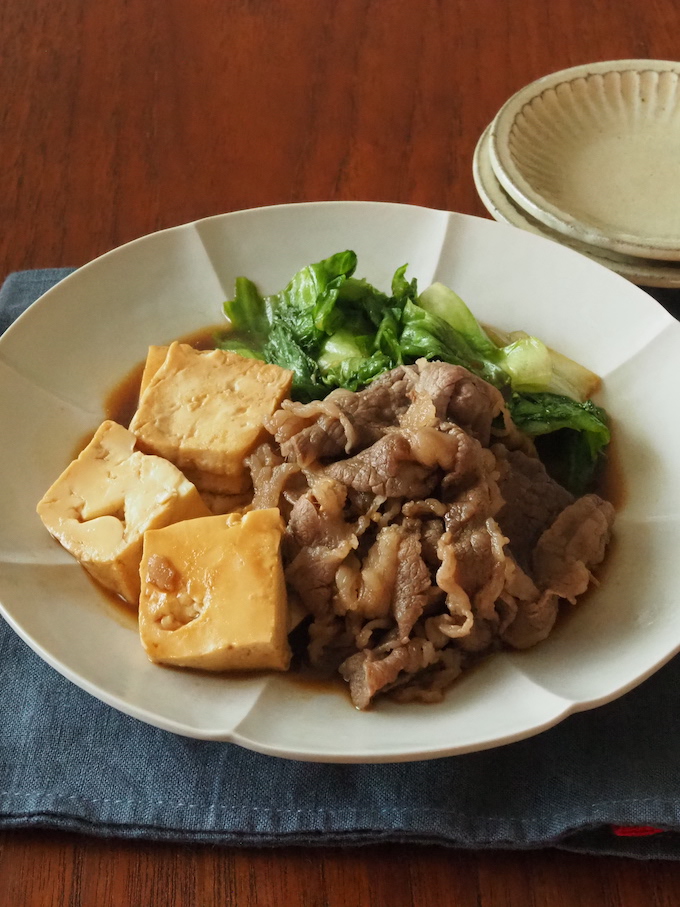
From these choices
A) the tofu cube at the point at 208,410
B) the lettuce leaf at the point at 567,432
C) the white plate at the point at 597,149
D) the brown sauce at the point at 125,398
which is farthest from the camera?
the white plate at the point at 597,149

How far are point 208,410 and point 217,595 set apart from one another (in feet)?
2.62

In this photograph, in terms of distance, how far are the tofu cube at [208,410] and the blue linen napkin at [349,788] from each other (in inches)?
32.3

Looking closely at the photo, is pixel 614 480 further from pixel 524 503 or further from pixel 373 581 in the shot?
pixel 373 581

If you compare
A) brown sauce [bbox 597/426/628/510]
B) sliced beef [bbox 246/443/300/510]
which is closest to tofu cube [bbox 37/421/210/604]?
sliced beef [bbox 246/443/300/510]

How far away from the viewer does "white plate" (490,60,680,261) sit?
3.43 meters

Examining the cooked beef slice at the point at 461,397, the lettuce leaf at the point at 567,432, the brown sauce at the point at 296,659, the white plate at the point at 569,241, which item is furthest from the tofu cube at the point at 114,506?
the white plate at the point at 569,241

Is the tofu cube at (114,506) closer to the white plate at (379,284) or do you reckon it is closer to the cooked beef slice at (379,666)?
the white plate at (379,284)

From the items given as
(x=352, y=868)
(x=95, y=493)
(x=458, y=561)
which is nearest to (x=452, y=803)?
(x=352, y=868)

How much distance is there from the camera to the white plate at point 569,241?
10.4 feet

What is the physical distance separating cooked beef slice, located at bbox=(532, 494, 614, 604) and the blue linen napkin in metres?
0.37

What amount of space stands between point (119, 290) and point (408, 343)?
46.0 inches

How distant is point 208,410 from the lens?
2.68 metres

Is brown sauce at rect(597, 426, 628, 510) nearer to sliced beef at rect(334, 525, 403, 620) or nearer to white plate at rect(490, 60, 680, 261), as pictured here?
sliced beef at rect(334, 525, 403, 620)

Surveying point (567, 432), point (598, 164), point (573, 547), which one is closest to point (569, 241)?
point (598, 164)
